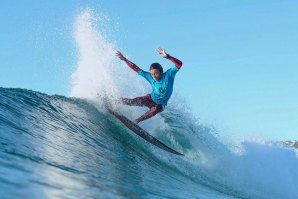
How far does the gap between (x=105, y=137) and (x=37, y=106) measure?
1828 mm

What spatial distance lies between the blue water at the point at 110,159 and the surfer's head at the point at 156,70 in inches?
68.7

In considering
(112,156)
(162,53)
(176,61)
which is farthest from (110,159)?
(176,61)

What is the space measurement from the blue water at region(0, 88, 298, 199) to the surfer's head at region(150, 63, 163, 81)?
1744 mm

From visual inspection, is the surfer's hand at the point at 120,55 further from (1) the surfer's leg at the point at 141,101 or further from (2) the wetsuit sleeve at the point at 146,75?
(1) the surfer's leg at the point at 141,101

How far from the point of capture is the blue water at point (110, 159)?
456 cm

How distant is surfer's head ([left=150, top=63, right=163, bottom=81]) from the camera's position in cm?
1158

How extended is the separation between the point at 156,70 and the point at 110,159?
4.47m

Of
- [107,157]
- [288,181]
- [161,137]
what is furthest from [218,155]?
[107,157]

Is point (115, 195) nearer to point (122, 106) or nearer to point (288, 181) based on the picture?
point (122, 106)

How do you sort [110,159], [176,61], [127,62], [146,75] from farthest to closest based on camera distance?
[127,62], [146,75], [176,61], [110,159]

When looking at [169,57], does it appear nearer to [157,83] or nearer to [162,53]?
[162,53]

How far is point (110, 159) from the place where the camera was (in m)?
7.62

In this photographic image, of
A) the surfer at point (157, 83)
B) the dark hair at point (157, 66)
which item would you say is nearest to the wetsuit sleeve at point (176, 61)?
the surfer at point (157, 83)

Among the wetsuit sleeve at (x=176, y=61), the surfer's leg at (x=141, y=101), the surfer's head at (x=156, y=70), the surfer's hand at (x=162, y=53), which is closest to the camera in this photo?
the surfer's hand at (x=162, y=53)
